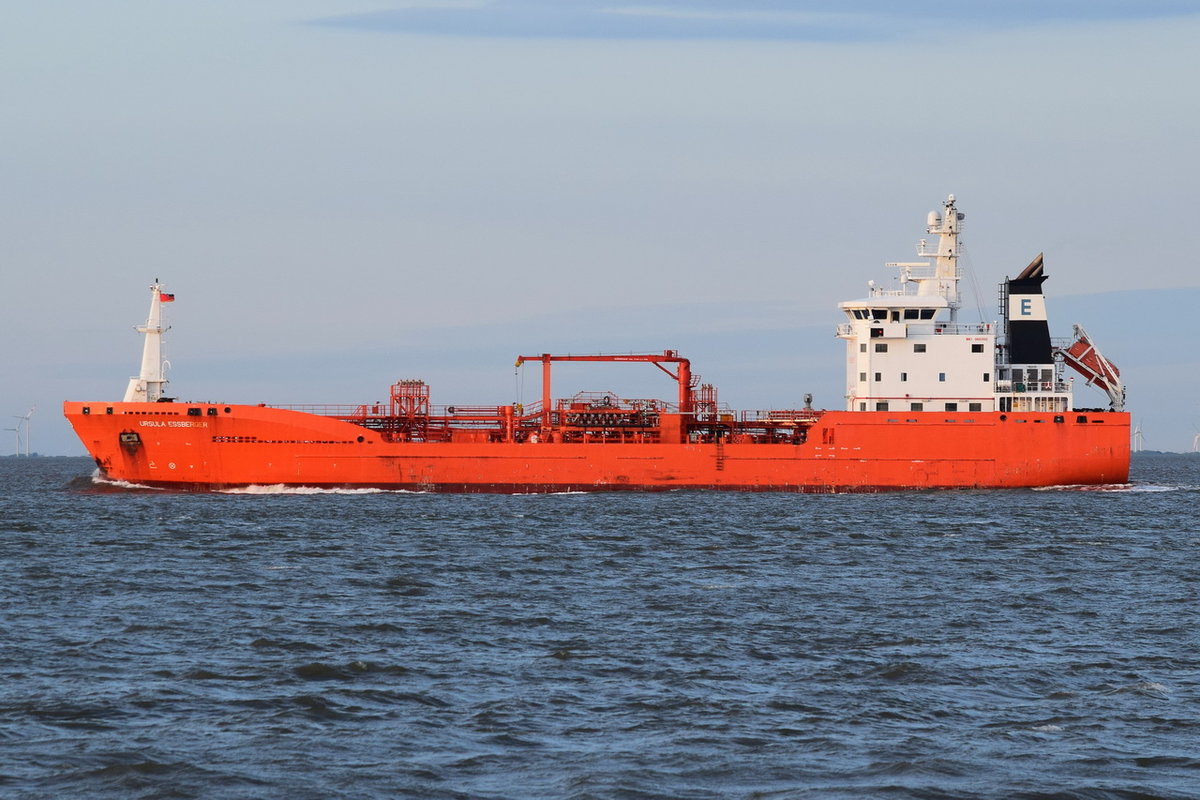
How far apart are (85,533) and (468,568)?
13122mm

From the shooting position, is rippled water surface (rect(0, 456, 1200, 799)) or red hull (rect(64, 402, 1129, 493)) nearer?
rippled water surface (rect(0, 456, 1200, 799))

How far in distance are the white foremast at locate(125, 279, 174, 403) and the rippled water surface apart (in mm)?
16709

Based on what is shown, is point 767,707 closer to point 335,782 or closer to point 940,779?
point 940,779

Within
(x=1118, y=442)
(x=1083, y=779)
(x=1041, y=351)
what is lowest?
(x=1083, y=779)

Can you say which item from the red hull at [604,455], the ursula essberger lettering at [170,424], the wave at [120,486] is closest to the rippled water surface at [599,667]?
the ursula essberger lettering at [170,424]

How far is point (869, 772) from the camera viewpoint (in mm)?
12852

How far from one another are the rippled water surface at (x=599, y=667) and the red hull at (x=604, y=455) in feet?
47.1

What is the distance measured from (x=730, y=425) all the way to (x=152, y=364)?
70.1ft

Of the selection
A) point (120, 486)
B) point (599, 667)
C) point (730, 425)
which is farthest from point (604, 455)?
point (599, 667)

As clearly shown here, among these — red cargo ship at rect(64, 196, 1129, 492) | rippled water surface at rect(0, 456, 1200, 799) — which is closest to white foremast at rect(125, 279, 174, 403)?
red cargo ship at rect(64, 196, 1129, 492)

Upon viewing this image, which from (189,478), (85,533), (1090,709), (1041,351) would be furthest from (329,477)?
(1090,709)

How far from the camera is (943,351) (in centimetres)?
4919

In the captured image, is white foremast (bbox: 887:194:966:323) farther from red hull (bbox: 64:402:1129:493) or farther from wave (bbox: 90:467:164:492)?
wave (bbox: 90:467:164:492)

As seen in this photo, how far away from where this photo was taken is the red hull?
47.7 meters
